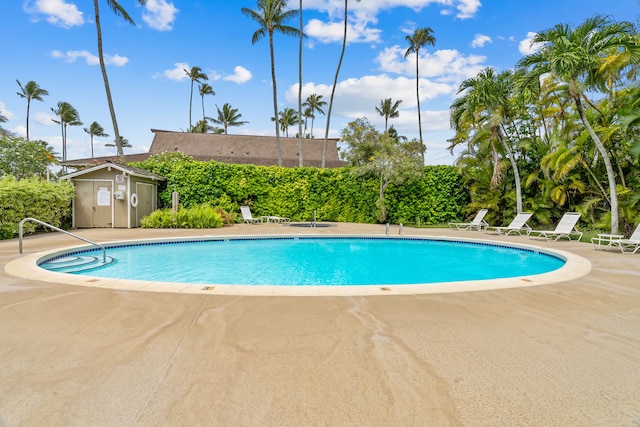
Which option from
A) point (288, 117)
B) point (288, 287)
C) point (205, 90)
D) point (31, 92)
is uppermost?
point (205, 90)

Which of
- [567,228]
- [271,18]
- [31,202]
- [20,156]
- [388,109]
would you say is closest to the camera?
[567,228]

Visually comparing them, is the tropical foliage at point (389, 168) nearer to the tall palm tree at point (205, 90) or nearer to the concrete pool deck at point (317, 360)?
the concrete pool deck at point (317, 360)

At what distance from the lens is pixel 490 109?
49.1 feet

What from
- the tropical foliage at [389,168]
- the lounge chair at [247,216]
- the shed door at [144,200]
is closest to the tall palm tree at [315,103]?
the tropical foliage at [389,168]

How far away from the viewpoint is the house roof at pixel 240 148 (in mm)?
33312

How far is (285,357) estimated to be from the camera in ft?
9.42

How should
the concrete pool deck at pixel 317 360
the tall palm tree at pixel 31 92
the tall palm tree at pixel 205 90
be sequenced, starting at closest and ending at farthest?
the concrete pool deck at pixel 317 360 < the tall palm tree at pixel 31 92 < the tall palm tree at pixel 205 90

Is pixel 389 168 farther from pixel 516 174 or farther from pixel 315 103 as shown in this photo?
pixel 315 103

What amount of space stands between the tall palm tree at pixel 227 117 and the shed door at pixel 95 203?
43.1m

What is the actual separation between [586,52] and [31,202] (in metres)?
18.6

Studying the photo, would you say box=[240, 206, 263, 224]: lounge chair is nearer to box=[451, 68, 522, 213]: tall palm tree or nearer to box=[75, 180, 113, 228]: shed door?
box=[75, 180, 113, 228]: shed door

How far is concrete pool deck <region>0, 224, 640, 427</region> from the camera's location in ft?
7.04

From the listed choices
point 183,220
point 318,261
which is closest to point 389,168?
point 318,261

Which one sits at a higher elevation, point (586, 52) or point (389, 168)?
point (586, 52)
